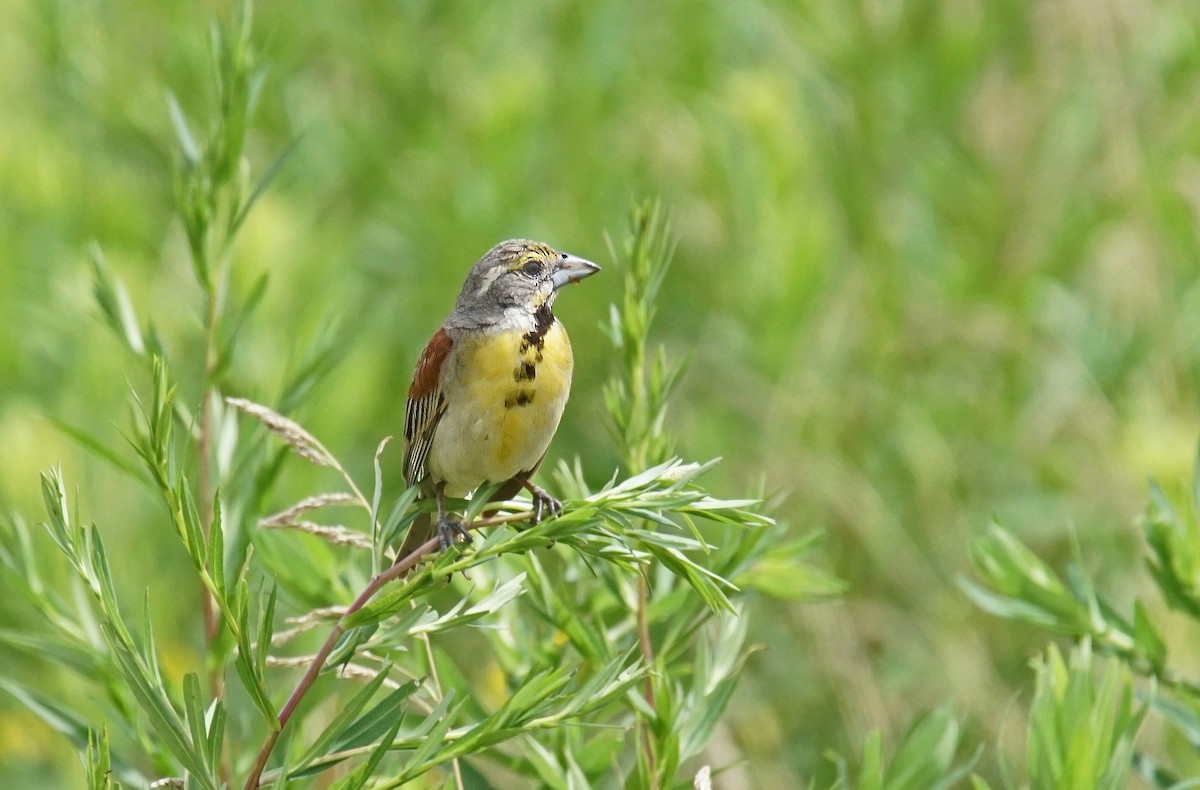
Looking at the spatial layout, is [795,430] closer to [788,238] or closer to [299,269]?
[788,238]

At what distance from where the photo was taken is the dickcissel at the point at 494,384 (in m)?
2.03

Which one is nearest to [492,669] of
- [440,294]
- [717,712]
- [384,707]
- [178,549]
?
[178,549]

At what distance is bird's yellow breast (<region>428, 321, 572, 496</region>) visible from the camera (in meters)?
2.02

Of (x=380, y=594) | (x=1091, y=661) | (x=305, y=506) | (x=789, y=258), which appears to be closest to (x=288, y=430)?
(x=305, y=506)

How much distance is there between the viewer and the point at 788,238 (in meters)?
3.96

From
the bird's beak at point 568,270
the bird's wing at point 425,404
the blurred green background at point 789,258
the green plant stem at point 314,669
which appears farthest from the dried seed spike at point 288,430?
the blurred green background at point 789,258

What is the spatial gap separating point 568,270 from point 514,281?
0.09m

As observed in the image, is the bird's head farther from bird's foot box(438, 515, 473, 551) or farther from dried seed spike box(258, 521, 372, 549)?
dried seed spike box(258, 521, 372, 549)

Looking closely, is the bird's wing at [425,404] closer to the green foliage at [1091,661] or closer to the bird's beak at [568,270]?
the bird's beak at [568,270]

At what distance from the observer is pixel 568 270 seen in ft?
7.31

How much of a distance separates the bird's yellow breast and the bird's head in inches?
2.3

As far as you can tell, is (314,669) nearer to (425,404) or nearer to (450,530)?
(450,530)

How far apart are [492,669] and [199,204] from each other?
1821 millimetres

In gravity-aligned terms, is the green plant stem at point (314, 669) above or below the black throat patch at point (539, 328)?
below
